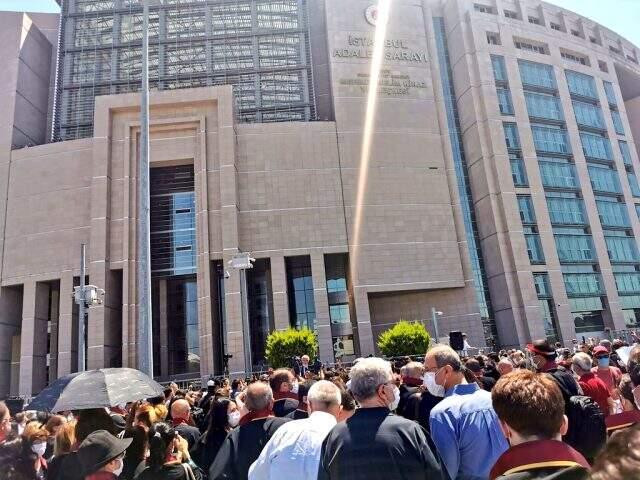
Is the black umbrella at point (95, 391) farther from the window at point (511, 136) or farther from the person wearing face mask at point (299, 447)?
the window at point (511, 136)

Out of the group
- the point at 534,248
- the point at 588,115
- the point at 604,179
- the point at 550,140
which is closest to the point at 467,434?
the point at 534,248

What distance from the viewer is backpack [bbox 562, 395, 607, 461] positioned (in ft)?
12.0

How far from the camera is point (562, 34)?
54594mm

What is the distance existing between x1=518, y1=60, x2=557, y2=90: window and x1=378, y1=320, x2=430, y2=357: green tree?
3347 centimetres

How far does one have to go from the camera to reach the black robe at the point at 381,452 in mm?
2902

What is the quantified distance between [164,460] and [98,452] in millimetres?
734

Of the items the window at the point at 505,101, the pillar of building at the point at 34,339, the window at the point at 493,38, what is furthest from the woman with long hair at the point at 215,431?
the window at the point at 493,38

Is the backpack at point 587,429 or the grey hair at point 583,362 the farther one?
the grey hair at point 583,362

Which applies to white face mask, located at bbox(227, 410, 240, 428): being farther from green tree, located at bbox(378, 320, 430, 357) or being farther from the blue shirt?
green tree, located at bbox(378, 320, 430, 357)

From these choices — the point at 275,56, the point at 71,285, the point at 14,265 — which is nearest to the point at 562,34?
the point at 275,56

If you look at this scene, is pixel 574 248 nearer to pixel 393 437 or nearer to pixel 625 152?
pixel 625 152

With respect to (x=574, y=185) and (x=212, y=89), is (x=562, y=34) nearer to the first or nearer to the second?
(x=574, y=185)

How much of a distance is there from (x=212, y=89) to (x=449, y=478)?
139 ft

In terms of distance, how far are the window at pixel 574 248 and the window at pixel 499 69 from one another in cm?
1696
